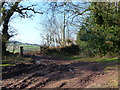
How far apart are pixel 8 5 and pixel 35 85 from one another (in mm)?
11881

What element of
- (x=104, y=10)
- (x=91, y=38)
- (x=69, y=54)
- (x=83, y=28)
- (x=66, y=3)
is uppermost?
(x=66, y=3)

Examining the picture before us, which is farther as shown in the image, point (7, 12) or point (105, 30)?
point (7, 12)

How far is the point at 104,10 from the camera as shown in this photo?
33.7 ft

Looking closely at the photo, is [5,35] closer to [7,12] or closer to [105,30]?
[7,12]

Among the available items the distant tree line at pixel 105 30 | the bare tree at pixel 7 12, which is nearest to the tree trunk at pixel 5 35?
the bare tree at pixel 7 12

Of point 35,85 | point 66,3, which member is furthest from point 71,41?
point 35,85

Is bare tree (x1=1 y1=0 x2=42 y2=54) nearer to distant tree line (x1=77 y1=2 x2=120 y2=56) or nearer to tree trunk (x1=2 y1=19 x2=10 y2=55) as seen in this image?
tree trunk (x1=2 y1=19 x2=10 y2=55)

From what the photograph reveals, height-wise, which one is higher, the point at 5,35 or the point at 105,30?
the point at 5,35

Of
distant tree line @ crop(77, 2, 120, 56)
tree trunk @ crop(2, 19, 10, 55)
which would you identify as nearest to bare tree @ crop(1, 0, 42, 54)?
tree trunk @ crop(2, 19, 10, 55)

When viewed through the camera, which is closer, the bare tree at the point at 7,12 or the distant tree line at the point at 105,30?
the distant tree line at the point at 105,30

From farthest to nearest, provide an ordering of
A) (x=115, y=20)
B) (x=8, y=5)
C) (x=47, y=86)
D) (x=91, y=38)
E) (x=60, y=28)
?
(x=60, y=28) → (x=8, y=5) → (x=91, y=38) → (x=115, y=20) → (x=47, y=86)

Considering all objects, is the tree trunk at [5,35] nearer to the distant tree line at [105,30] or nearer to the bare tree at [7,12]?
the bare tree at [7,12]

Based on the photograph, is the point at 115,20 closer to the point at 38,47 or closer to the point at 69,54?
the point at 69,54

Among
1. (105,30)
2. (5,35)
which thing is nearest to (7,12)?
(5,35)
